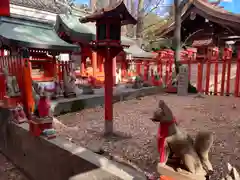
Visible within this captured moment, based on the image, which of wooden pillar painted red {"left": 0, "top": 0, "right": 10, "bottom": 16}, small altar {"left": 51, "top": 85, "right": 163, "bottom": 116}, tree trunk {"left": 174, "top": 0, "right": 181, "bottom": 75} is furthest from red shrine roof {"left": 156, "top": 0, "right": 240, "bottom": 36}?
wooden pillar painted red {"left": 0, "top": 0, "right": 10, "bottom": 16}

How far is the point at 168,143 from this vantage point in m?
1.90

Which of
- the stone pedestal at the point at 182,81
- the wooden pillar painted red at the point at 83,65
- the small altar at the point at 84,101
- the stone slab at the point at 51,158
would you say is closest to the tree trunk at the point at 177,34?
the stone pedestal at the point at 182,81

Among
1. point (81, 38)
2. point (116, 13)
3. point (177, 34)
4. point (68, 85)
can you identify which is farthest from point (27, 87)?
point (177, 34)

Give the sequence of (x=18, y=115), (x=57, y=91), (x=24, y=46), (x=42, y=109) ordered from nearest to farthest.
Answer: (x=42, y=109) < (x=18, y=115) < (x=24, y=46) < (x=57, y=91)

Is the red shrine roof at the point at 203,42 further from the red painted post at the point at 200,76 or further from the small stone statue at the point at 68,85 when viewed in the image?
the small stone statue at the point at 68,85

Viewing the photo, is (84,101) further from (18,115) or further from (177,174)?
(177,174)

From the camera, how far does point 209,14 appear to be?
9.20 metres

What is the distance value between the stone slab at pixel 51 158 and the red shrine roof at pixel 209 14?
325 inches

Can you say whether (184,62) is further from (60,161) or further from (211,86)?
(60,161)

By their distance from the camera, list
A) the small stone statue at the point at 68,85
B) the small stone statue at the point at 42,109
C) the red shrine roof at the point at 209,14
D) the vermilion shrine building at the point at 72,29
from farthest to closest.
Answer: the vermilion shrine building at the point at 72,29 → the red shrine roof at the point at 209,14 → the small stone statue at the point at 68,85 → the small stone statue at the point at 42,109

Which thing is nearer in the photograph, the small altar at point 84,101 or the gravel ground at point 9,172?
the gravel ground at point 9,172

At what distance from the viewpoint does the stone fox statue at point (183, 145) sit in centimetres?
177

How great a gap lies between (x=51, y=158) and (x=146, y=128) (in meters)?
2.07

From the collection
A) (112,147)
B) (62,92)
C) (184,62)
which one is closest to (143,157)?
(112,147)
